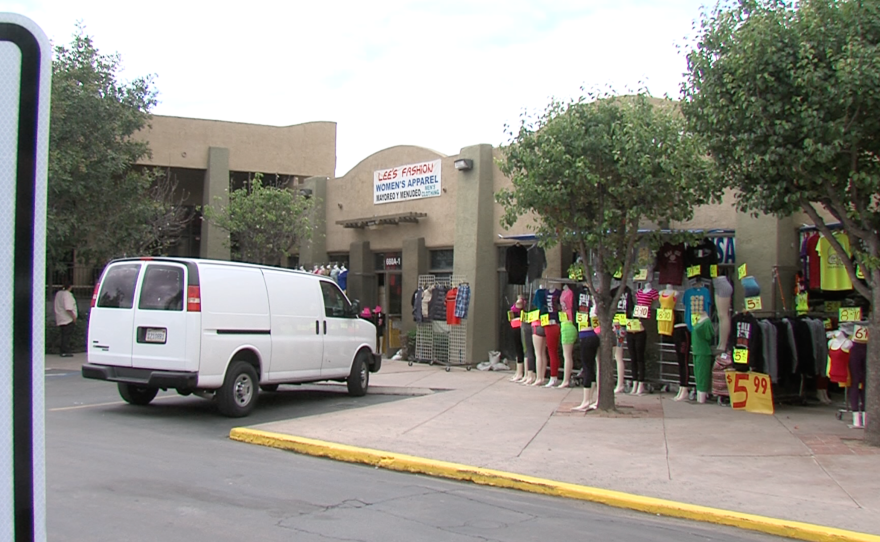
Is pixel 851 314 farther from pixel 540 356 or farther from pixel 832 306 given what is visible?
pixel 540 356

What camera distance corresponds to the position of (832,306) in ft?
41.3

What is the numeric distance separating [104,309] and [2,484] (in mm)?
9910

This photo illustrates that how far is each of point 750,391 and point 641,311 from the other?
2.26 m

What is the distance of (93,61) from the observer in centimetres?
1967

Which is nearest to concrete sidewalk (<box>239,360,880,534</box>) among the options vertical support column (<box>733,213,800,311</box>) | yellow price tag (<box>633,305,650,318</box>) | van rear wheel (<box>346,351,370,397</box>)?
van rear wheel (<box>346,351,370,397</box>)

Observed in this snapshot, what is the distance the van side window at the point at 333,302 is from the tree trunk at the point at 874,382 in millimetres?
7970

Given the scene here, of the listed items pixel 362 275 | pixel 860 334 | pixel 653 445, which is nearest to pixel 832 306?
pixel 860 334

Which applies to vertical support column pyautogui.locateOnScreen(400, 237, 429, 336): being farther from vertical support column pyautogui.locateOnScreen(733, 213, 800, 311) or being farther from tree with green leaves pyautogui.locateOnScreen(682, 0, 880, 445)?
tree with green leaves pyautogui.locateOnScreen(682, 0, 880, 445)

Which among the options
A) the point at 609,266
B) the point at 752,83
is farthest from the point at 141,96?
the point at 752,83

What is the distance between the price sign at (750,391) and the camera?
37.9 ft

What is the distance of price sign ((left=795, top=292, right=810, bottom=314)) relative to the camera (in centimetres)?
1240

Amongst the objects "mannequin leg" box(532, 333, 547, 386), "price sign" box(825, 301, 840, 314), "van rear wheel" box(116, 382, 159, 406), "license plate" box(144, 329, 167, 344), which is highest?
"price sign" box(825, 301, 840, 314)

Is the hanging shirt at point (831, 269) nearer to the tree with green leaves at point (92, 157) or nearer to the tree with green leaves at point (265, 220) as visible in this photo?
the tree with green leaves at point (265, 220)

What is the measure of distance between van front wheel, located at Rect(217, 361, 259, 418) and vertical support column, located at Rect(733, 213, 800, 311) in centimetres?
844
